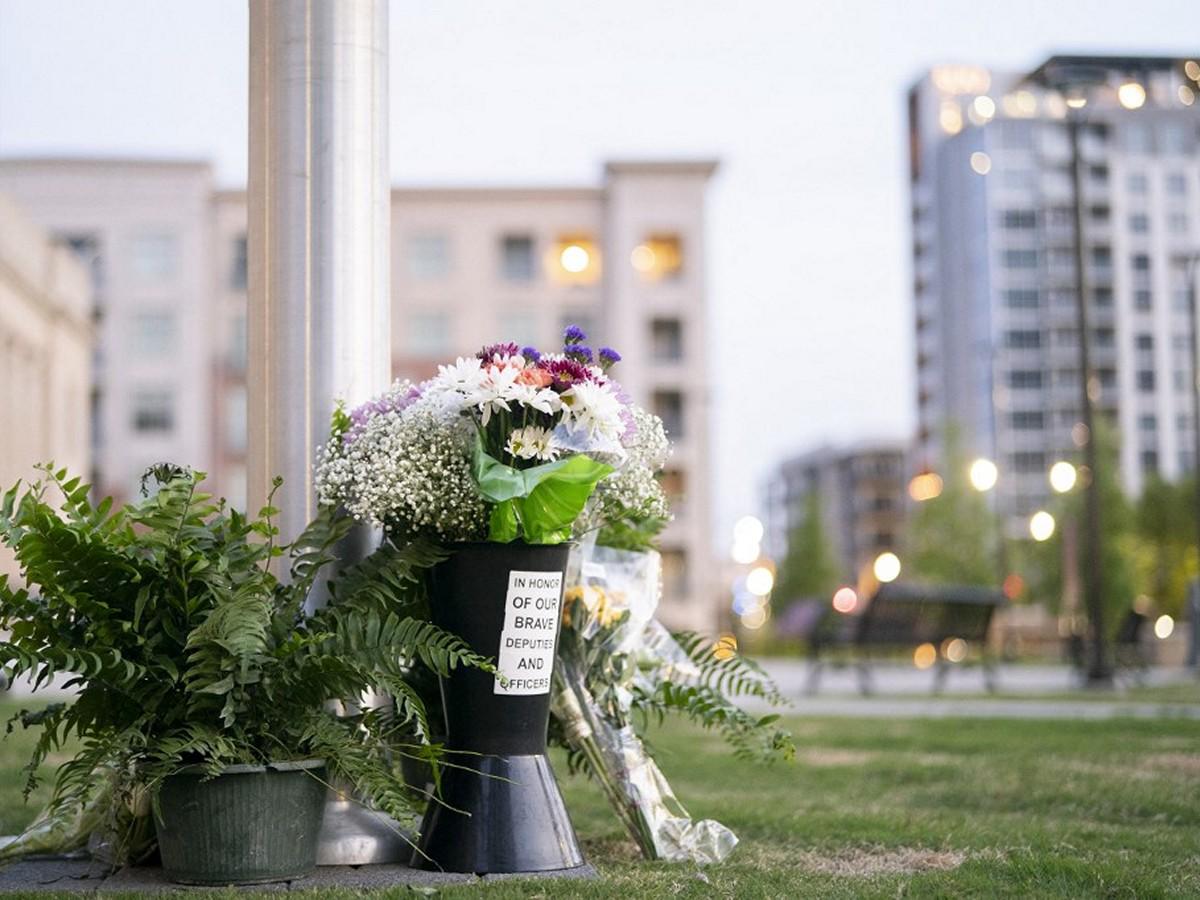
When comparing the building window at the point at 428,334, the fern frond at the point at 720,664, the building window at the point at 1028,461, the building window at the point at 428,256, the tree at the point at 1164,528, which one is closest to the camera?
the fern frond at the point at 720,664

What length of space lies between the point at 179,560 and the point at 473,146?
69451 mm

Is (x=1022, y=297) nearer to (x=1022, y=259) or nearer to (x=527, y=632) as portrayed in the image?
(x=1022, y=259)

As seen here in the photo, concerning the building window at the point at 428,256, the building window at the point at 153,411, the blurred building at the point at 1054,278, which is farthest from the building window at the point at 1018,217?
the building window at the point at 153,411

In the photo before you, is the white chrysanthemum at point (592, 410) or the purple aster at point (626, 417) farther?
the purple aster at point (626, 417)

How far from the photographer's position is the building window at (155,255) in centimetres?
6794

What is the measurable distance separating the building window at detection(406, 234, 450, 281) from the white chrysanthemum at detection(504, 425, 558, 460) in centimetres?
6508

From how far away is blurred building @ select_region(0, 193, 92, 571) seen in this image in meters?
47.0

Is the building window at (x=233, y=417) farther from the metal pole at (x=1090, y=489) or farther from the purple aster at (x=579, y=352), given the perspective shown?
the purple aster at (x=579, y=352)

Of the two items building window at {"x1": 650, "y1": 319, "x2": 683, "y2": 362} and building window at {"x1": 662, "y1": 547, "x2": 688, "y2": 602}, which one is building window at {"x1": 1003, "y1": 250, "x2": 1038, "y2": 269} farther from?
building window at {"x1": 662, "y1": 547, "x2": 688, "y2": 602}

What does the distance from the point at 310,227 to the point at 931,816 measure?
10.9ft

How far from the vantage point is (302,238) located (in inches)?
237

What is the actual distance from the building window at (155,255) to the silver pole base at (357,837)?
6497 centimetres

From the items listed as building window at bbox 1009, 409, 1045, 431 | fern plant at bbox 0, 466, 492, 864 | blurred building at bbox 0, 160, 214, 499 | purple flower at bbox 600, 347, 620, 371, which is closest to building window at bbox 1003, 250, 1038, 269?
building window at bbox 1009, 409, 1045, 431

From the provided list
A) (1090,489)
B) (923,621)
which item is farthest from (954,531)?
(923,621)
